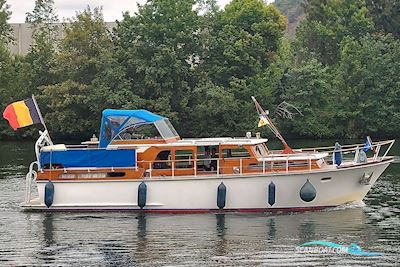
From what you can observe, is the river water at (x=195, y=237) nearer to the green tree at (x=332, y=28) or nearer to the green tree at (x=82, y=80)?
the green tree at (x=82, y=80)

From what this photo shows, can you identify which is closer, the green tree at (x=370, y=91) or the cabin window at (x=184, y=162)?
the cabin window at (x=184, y=162)

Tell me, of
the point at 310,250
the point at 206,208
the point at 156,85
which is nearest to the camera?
the point at 310,250

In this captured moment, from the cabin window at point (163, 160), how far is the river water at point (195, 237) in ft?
7.08

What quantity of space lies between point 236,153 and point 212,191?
195 cm

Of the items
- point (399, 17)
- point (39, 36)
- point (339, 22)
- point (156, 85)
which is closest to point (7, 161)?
point (156, 85)

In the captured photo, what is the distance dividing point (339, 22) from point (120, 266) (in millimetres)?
71012

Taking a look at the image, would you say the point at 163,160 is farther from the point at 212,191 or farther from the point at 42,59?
the point at 42,59

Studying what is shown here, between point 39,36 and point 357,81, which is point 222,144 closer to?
point 357,81

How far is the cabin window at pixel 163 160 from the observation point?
112 ft

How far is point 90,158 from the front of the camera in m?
34.1

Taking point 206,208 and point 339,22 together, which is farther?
point 339,22

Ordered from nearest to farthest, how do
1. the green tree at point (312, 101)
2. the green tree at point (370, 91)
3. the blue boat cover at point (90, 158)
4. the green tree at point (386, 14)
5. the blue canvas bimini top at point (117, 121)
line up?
the blue boat cover at point (90, 158) < the blue canvas bimini top at point (117, 121) < the green tree at point (370, 91) < the green tree at point (312, 101) < the green tree at point (386, 14)

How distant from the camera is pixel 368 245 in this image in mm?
26922

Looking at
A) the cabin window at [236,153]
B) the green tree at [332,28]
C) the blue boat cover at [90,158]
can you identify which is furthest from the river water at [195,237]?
the green tree at [332,28]
